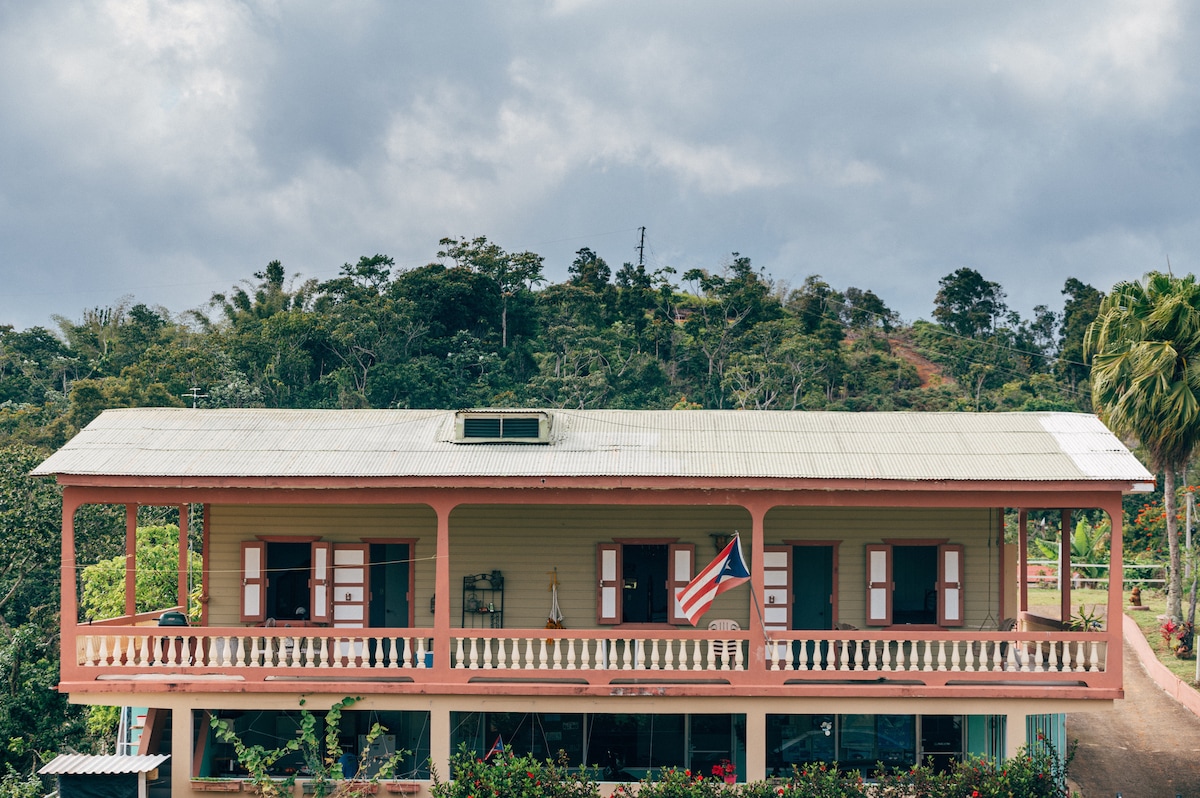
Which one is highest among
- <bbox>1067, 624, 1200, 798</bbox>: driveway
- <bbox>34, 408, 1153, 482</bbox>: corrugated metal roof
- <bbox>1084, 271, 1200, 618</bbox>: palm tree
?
<bbox>1084, 271, 1200, 618</bbox>: palm tree

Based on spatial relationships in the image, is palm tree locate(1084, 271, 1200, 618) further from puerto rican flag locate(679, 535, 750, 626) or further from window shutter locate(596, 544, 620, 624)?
puerto rican flag locate(679, 535, 750, 626)

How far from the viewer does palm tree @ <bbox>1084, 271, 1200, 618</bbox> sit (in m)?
24.5

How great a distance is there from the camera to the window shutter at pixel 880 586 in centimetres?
1858

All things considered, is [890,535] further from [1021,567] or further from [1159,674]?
[1159,674]

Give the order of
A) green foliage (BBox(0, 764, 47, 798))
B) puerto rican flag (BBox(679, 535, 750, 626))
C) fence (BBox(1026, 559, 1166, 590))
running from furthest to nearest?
fence (BBox(1026, 559, 1166, 590)) → green foliage (BBox(0, 764, 47, 798)) → puerto rican flag (BBox(679, 535, 750, 626))

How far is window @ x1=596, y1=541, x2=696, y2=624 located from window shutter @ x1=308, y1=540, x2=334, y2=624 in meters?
4.25

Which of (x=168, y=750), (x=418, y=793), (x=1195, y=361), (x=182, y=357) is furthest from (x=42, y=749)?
(x=182, y=357)

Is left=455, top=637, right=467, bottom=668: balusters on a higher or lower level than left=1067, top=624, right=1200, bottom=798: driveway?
higher

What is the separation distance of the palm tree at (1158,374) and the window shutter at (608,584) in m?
12.7

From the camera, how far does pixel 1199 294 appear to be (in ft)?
82.2

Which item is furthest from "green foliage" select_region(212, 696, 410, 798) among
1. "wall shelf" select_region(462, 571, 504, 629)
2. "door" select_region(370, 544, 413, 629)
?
"wall shelf" select_region(462, 571, 504, 629)

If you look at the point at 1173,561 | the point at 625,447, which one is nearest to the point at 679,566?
the point at 625,447

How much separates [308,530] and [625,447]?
5580 millimetres

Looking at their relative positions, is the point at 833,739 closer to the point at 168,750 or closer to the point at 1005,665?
the point at 1005,665
